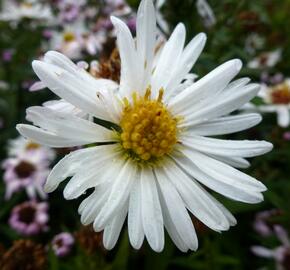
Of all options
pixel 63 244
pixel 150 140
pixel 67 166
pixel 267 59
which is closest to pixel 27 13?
pixel 267 59

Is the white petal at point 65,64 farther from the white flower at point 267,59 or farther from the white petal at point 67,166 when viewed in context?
the white flower at point 267,59

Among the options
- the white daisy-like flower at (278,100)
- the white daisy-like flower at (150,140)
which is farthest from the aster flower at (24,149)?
the white daisy-like flower at (150,140)

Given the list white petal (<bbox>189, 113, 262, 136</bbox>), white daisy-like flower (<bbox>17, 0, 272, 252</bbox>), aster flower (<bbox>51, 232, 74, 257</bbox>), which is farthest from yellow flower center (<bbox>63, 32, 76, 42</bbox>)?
white petal (<bbox>189, 113, 262, 136</bbox>)

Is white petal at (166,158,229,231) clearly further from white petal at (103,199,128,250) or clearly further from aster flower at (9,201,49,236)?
A: aster flower at (9,201,49,236)

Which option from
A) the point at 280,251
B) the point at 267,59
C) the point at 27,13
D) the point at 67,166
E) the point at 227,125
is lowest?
the point at 280,251

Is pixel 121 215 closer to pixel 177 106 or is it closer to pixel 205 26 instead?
pixel 177 106

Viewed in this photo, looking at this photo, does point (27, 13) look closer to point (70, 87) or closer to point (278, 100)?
point (278, 100)
